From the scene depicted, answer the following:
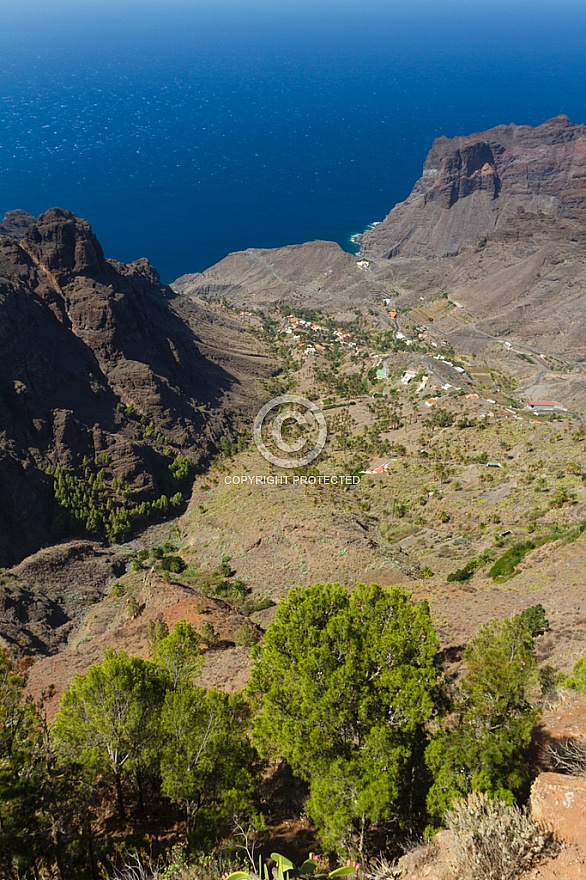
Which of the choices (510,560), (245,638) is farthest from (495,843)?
(510,560)

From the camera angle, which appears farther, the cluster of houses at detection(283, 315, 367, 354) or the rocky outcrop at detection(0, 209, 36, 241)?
the cluster of houses at detection(283, 315, 367, 354)

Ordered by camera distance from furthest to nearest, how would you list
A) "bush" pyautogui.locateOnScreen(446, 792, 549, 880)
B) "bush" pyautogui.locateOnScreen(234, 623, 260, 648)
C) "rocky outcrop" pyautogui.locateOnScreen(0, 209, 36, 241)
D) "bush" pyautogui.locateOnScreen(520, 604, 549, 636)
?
1. "rocky outcrop" pyautogui.locateOnScreen(0, 209, 36, 241)
2. "bush" pyautogui.locateOnScreen(234, 623, 260, 648)
3. "bush" pyautogui.locateOnScreen(520, 604, 549, 636)
4. "bush" pyautogui.locateOnScreen(446, 792, 549, 880)

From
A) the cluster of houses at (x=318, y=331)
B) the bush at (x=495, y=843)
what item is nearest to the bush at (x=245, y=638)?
the bush at (x=495, y=843)

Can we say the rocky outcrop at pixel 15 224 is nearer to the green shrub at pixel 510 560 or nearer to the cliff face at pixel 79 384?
the cliff face at pixel 79 384

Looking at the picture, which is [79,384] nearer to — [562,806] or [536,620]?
[536,620]

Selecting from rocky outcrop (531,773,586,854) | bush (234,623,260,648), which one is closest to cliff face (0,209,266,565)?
bush (234,623,260,648)

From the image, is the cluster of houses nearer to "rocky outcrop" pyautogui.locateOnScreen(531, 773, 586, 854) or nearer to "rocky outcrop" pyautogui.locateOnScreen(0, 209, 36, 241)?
"rocky outcrop" pyautogui.locateOnScreen(0, 209, 36, 241)
